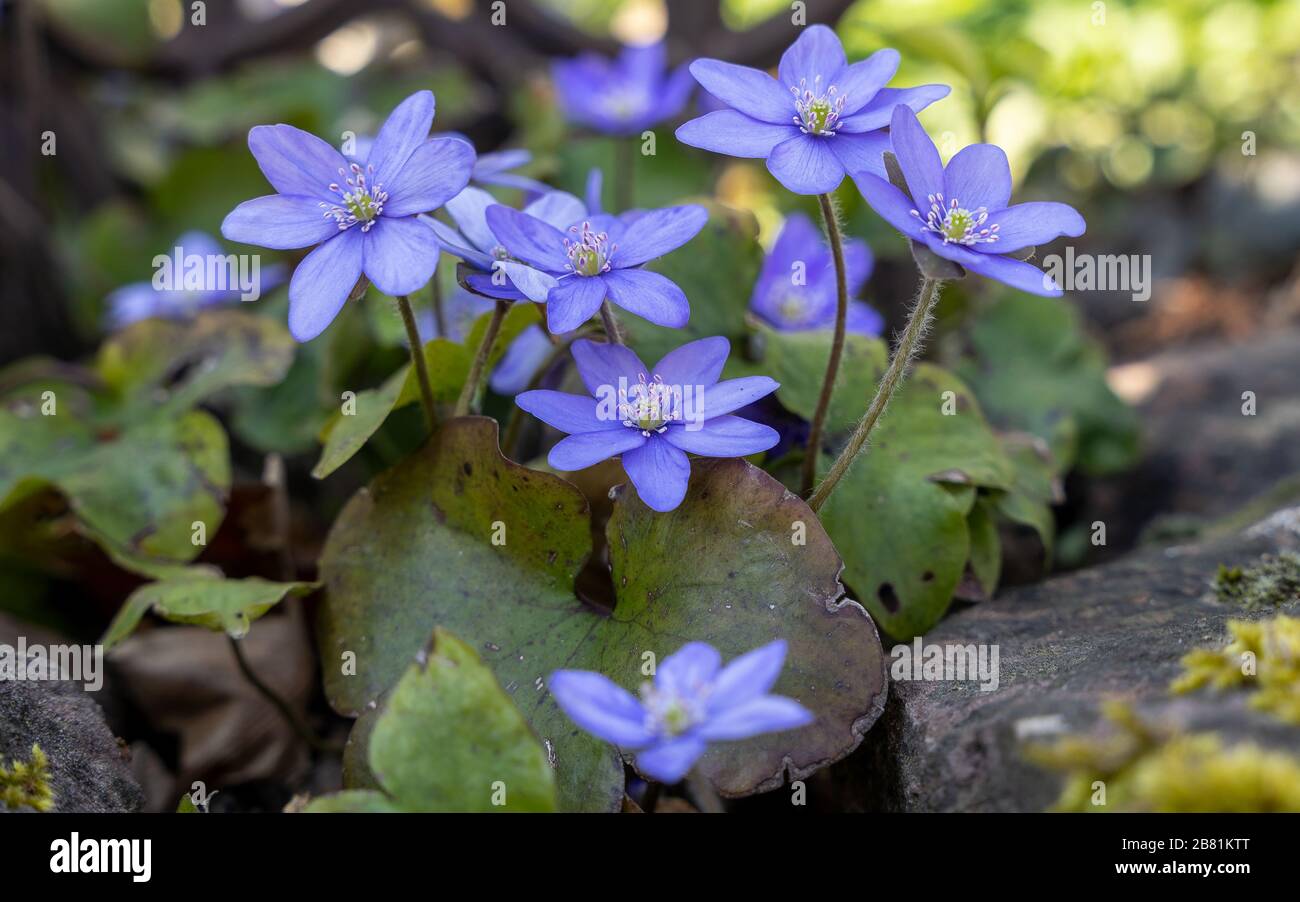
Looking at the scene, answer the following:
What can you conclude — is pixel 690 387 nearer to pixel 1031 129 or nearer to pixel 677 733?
pixel 677 733

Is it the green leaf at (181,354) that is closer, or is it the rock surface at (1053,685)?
the rock surface at (1053,685)

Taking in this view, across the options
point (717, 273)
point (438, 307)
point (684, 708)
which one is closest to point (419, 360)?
point (438, 307)

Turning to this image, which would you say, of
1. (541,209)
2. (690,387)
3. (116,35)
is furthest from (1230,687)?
(116,35)

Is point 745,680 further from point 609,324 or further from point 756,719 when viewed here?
point 609,324

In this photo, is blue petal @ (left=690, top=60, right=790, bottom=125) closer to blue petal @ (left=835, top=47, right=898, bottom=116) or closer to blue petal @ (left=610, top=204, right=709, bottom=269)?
blue petal @ (left=835, top=47, right=898, bottom=116)

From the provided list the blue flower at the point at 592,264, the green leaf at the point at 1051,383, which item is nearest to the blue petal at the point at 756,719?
the blue flower at the point at 592,264

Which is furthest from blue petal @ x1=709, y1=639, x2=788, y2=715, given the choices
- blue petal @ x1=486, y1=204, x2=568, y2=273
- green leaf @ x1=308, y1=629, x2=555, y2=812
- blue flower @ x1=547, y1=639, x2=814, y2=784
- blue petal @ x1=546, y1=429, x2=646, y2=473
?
blue petal @ x1=486, y1=204, x2=568, y2=273

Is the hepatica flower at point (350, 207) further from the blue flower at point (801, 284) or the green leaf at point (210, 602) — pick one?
the blue flower at point (801, 284)
